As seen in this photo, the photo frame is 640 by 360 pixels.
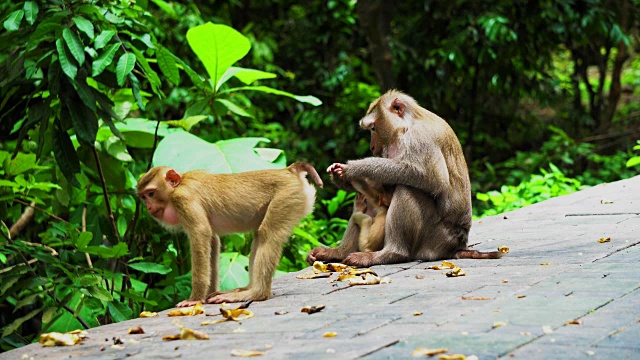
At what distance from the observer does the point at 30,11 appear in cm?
543

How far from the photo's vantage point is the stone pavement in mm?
3008

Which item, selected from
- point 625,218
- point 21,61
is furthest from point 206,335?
point 625,218

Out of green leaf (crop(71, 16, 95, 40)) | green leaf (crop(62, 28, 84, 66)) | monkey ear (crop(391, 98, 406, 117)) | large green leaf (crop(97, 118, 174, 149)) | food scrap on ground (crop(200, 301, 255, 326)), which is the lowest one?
food scrap on ground (crop(200, 301, 255, 326))

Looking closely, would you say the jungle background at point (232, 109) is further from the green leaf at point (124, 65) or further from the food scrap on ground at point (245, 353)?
the food scrap on ground at point (245, 353)

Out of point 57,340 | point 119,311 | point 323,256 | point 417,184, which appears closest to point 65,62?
point 119,311

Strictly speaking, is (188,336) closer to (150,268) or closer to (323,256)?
(150,268)

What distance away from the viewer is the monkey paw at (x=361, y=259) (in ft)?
17.9

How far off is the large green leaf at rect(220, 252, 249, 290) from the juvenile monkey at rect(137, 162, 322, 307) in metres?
0.96

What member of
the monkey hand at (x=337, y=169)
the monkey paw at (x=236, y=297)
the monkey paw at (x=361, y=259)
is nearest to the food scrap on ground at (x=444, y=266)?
the monkey paw at (x=361, y=259)

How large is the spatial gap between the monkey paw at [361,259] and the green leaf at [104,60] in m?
1.95

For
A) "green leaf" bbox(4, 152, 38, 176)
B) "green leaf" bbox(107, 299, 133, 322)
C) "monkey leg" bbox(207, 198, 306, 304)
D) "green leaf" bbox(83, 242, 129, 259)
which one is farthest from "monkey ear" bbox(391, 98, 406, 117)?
"green leaf" bbox(4, 152, 38, 176)

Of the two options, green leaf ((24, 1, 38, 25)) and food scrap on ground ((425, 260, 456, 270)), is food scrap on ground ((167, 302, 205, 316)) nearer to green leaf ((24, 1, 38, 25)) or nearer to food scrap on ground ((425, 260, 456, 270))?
food scrap on ground ((425, 260, 456, 270))

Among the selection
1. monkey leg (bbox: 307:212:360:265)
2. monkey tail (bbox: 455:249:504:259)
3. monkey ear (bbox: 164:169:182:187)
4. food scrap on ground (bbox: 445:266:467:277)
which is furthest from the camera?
monkey leg (bbox: 307:212:360:265)

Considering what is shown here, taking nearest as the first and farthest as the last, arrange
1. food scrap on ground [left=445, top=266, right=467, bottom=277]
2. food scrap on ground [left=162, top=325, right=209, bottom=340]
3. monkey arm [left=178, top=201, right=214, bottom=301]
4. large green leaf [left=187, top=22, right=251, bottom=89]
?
food scrap on ground [left=162, top=325, right=209, bottom=340], monkey arm [left=178, top=201, right=214, bottom=301], food scrap on ground [left=445, top=266, right=467, bottom=277], large green leaf [left=187, top=22, right=251, bottom=89]
